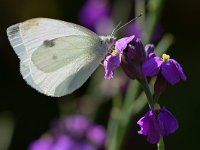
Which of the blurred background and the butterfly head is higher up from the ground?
the butterfly head

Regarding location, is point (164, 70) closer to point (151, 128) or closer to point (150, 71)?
point (150, 71)

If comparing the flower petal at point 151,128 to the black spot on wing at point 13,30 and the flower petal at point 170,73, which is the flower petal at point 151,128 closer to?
the flower petal at point 170,73

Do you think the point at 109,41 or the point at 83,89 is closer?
the point at 109,41

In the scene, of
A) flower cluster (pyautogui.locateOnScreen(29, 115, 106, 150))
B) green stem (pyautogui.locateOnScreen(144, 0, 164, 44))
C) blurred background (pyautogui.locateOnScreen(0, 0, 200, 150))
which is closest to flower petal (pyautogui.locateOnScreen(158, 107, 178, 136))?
green stem (pyautogui.locateOnScreen(144, 0, 164, 44))

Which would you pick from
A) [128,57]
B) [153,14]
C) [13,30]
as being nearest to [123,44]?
[128,57]

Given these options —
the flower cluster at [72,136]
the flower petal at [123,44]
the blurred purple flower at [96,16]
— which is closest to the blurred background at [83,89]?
the blurred purple flower at [96,16]

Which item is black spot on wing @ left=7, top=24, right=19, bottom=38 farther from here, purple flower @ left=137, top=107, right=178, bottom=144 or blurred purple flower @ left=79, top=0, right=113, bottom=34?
blurred purple flower @ left=79, top=0, right=113, bottom=34
